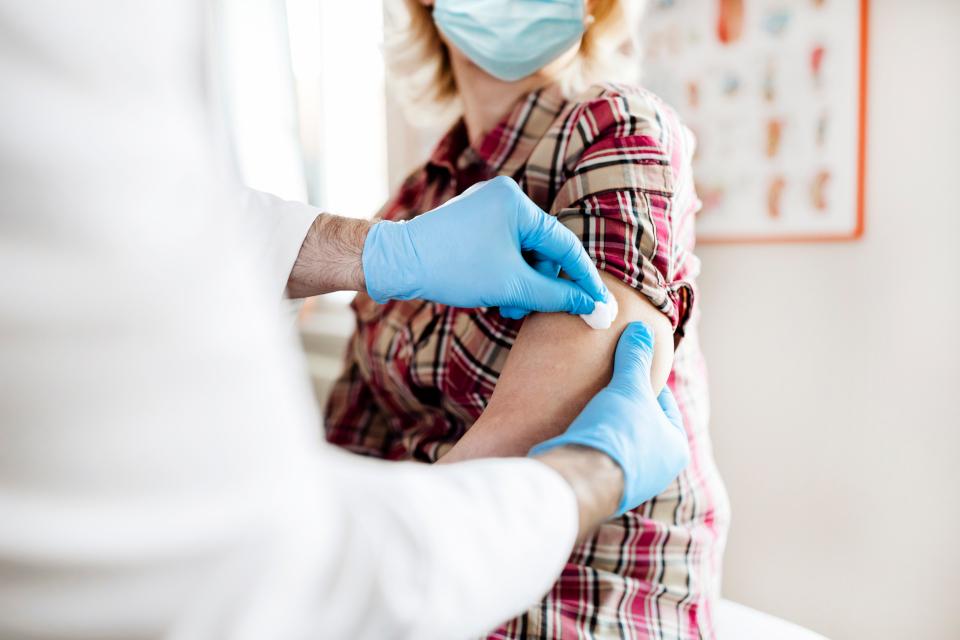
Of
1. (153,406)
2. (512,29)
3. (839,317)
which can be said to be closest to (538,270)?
(512,29)

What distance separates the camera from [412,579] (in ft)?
1.50

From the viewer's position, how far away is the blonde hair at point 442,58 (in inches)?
49.1

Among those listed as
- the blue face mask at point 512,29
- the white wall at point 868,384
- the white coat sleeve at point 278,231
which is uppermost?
the blue face mask at point 512,29

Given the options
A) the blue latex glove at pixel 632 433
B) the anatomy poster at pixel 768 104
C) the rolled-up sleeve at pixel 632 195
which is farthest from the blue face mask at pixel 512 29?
the anatomy poster at pixel 768 104

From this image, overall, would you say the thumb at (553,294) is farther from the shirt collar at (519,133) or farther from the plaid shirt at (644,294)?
the shirt collar at (519,133)

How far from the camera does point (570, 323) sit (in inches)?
32.8

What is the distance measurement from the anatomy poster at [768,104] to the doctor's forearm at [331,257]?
106 centimetres

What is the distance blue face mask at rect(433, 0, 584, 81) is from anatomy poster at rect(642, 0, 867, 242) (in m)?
0.70

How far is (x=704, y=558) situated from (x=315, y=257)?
0.70m

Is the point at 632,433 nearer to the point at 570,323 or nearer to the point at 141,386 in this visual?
the point at 570,323

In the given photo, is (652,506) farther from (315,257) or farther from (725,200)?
(725,200)

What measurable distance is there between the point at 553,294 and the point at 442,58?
850 mm

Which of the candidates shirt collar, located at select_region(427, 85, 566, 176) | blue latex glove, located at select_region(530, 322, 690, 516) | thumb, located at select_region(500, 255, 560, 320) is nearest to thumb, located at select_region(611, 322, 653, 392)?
blue latex glove, located at select_region(530, 322, 690, 516)

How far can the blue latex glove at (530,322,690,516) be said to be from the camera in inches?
24.9
